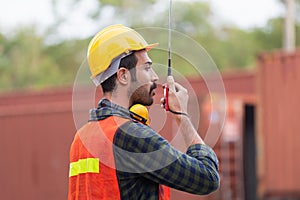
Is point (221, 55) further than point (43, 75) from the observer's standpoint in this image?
Yes

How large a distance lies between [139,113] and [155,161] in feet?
0.79

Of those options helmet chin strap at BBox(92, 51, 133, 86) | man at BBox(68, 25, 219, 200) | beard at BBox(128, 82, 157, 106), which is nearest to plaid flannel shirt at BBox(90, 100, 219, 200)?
man at BBox(68, 25, 219, 200)

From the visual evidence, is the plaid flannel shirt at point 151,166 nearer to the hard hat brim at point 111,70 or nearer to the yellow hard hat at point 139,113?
the yellow hard hat at point 139,113

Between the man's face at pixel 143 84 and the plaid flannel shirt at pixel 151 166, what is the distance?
13 cm

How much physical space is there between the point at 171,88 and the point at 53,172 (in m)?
14.8

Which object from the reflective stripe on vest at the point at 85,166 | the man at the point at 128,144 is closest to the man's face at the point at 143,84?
the man at the point at 128,144

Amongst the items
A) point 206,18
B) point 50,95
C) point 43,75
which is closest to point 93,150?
point 50,95

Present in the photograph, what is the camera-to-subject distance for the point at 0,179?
1931 centimetres

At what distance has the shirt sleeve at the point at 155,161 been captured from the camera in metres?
3.32

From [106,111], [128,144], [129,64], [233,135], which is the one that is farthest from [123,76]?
[233,135]

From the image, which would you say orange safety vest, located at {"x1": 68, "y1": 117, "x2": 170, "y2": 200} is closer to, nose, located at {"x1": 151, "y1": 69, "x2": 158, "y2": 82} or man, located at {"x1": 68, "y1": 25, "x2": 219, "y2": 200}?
man, located at {"x1": 68, "y1": 25, "x2": 219, "y2": 200}

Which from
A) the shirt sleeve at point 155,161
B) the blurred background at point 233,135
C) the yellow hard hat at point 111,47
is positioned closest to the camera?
the shirt sleeve at point 155,161

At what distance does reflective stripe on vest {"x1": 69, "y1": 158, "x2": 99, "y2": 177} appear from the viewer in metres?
3.39

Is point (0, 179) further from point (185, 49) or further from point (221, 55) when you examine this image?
point (221, 55)
